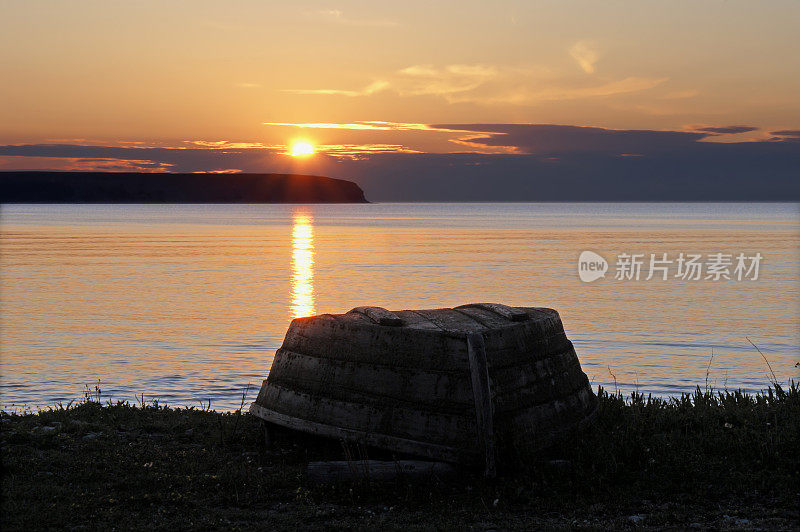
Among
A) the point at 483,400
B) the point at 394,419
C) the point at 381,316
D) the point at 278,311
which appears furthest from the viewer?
the point at 278,311

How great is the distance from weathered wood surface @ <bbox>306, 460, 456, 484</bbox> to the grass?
87 millimetres

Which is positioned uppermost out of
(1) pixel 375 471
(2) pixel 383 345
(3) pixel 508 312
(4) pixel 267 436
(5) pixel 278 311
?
(3) pixel 508 312

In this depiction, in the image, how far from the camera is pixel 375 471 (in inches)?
301

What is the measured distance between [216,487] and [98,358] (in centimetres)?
1181

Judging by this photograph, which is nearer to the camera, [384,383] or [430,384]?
[430,384]

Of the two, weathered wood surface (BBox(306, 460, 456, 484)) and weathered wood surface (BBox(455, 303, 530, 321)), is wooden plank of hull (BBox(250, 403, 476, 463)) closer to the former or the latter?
weathered wood surface (BBox(306, 460, 456, 484))

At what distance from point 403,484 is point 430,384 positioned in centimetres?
102

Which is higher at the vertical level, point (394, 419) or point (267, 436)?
point (394, 419)

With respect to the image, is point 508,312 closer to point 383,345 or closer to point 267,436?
point 383,345

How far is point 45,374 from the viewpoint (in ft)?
54.4

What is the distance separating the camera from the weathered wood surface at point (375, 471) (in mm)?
7633

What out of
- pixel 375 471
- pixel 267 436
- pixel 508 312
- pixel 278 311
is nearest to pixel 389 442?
pixel 375 471

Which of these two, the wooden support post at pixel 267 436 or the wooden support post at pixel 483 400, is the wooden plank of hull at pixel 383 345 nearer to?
the wooden support post at pixel 483 400

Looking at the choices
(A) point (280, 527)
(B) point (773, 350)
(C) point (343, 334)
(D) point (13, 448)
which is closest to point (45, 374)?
(D) point (13, 448)
